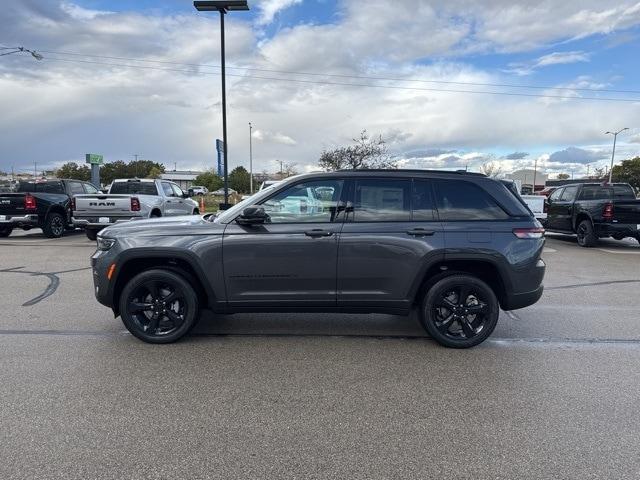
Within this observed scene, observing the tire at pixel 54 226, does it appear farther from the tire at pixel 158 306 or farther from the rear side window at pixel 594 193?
the rear side window at pixel 594 193

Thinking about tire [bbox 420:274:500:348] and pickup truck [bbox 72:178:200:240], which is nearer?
tire [bbox 420:274:500:348]

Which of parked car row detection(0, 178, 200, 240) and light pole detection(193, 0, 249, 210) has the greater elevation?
light pole detection(193, 0, 249, 210)

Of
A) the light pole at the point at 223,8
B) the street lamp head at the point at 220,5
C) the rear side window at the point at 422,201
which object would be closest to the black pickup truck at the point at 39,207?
the light pole at the point at 223,8

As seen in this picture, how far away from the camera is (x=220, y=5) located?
15969 millimetres

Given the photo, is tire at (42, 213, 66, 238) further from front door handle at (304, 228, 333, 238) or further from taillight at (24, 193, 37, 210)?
front door handle at (304, 228, 333, 238)

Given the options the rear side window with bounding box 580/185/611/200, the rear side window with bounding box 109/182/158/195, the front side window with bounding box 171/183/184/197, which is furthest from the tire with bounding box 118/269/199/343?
the rear side window with bounding box 580/185/611/200

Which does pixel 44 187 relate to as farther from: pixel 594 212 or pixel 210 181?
pixel 210 181

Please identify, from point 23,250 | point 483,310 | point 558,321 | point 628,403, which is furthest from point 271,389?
point 23,250

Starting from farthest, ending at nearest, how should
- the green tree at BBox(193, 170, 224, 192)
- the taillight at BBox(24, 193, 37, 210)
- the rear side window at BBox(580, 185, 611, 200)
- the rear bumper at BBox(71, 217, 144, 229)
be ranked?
1. the green tree at BBox(193, 170, 224, 192)
2. the rear side window at BBox(580, 185, 611, 200)
3. the taillight at BBox(24, 193, 37, 210)
4. the rear bumper at BBox(71, 217, 144, 229)

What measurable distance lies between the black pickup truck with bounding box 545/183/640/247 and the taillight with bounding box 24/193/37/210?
1548cm

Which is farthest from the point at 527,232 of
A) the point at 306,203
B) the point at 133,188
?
the point at 133,188

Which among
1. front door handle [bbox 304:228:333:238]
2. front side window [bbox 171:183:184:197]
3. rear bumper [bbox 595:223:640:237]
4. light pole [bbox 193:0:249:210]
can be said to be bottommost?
rear bumper [bbox 595:223:640:237]

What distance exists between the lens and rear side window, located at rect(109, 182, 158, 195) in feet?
48.6

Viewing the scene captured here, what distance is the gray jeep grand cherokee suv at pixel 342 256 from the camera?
491 cm
